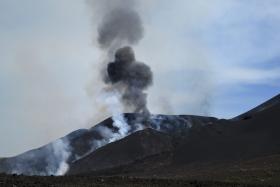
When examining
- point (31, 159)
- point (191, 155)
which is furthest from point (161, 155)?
point (31, 159)

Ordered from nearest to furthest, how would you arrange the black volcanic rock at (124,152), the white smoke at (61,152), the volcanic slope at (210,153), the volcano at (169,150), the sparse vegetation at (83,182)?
the sparse vegetation at (83,182) < the volcanic slope at (210,153) < the volcano at (169,150) < the black volcanic rock at (124,152) < the white smoke at (61,152)

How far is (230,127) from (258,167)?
4248 centimetres

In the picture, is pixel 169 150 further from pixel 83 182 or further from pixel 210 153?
pixel 83 182

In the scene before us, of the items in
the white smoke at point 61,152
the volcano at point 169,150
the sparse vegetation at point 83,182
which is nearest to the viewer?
the sparse vegetation at point 83,182

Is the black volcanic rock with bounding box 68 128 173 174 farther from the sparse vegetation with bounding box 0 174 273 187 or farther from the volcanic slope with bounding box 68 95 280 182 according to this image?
the sparse vegetation with bounding box 0 174 273 187

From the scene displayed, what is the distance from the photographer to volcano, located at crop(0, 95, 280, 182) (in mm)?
92562

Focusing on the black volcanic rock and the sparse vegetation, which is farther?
the black volcanic rock

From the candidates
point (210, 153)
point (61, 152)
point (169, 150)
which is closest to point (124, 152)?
point (169, 150)

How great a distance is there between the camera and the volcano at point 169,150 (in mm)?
92562

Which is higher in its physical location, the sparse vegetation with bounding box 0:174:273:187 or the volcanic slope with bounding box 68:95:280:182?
the volcanic slope with bounding box 68:95:280:182

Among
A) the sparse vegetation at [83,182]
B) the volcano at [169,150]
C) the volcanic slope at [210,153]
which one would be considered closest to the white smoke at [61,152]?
the volcano at [169,150]

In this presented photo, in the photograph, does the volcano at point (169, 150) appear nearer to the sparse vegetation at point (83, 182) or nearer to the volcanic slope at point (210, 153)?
the volcanic slope at point (210, 153)

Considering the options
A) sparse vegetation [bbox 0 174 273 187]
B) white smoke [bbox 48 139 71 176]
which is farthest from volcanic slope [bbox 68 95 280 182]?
sparse vegetation [bbox 0 174 273 187]

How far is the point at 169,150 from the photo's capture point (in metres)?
129
